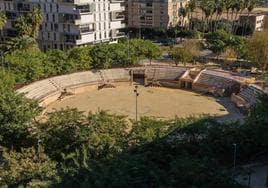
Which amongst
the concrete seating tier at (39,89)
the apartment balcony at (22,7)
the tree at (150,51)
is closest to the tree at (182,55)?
the tree at (150,51)

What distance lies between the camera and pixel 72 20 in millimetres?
62781

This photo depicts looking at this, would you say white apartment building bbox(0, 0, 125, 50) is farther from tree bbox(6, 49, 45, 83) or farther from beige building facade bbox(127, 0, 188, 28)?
beige building facade bbox(127, 0, 188, 28)

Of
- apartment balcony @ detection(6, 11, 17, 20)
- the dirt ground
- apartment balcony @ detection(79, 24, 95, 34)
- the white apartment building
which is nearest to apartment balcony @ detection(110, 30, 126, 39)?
the white apartment building

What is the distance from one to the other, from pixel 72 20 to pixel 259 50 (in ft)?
88.1

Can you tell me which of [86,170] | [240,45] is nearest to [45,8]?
[240,45]

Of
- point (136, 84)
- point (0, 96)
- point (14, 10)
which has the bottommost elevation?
point (136, 84)

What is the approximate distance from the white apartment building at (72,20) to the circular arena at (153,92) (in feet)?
42.3

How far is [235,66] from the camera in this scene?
58.8m

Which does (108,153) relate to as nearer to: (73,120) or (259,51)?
(73,120)

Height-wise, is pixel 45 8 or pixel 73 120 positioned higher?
pixel 45 8

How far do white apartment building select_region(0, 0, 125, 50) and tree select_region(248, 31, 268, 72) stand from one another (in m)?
23.5

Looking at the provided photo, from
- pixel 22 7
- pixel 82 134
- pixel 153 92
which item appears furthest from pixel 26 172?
pixel 22 7

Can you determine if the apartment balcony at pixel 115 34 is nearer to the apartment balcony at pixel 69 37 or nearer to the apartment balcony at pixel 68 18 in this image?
the apartment balcony at pixel 69 37

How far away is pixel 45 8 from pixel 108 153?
4417cm
